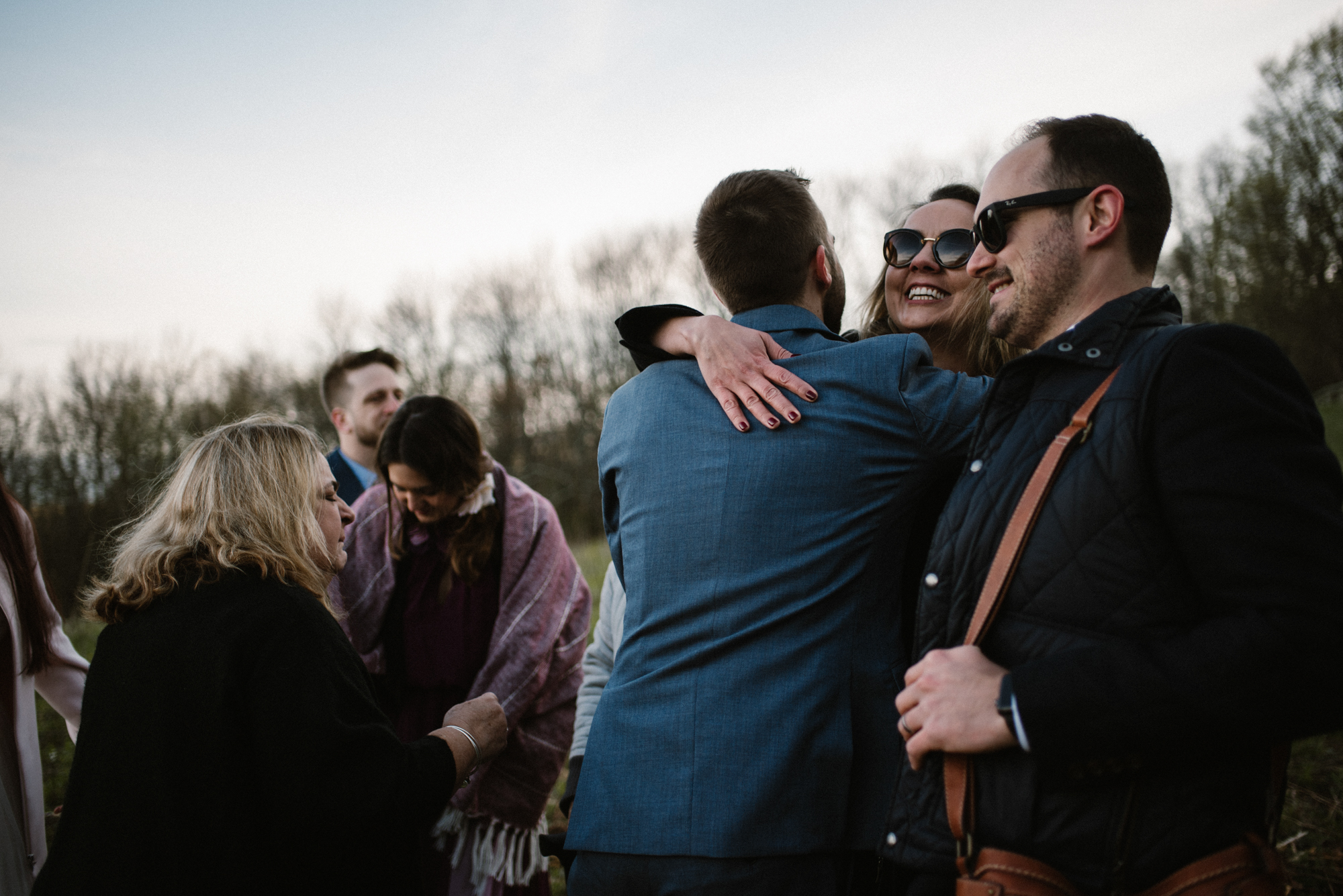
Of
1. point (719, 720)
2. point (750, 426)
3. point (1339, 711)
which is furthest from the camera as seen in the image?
point (750, 426)

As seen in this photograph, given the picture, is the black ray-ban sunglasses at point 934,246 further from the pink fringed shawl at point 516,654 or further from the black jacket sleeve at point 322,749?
the black jacket sleeve at point 322,749

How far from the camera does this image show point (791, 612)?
174 centimetres

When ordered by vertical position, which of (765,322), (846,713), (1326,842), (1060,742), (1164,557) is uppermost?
(765,322)

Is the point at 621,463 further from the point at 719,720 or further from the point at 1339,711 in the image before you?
the point at 1339,711

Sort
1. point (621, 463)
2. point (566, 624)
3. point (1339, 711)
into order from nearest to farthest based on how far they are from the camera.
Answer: point (1339, 711) → point (621, 463) → point (566, 624)

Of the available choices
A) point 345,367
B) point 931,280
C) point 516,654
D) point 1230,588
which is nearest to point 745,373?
point 1230,588

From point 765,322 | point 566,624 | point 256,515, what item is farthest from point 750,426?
point 566,624

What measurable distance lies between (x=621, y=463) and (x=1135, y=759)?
4.11ft

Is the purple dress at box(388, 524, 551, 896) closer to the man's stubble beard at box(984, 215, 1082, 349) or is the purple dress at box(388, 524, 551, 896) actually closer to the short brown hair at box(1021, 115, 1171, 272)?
the man's stubble beard at box(984, 215, 1082, 349)

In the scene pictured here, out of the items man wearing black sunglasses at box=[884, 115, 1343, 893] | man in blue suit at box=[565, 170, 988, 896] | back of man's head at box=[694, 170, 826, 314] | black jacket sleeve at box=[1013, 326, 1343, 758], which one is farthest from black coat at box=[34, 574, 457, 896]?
black jacket sleeve at box=[1013, 326, 1343, 758]

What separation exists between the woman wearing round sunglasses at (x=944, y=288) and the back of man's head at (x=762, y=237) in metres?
0.80

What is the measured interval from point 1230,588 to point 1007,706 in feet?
1.25

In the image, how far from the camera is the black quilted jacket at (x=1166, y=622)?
119 centimetres

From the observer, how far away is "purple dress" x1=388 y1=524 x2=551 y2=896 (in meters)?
3.38
